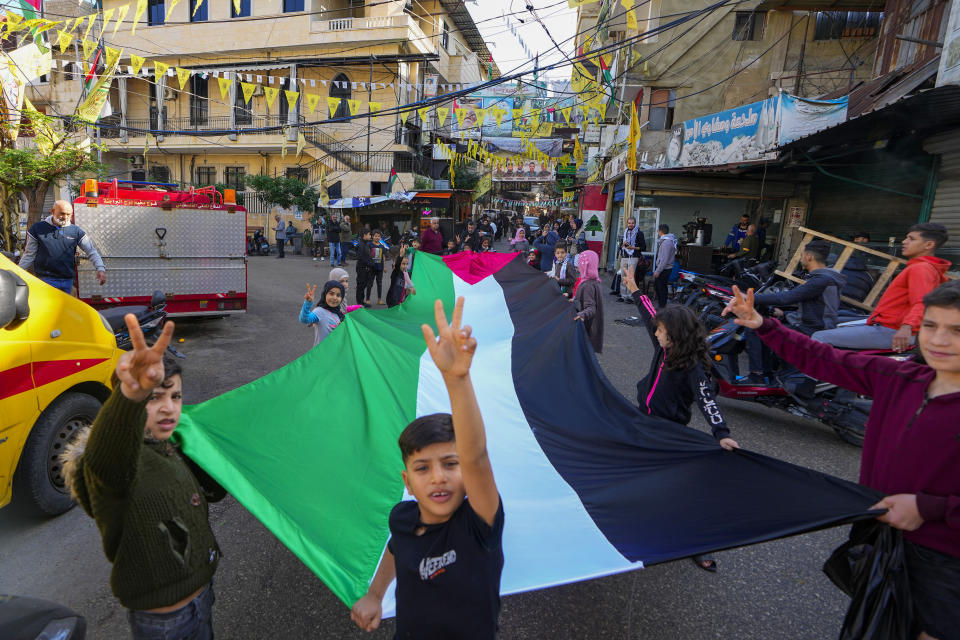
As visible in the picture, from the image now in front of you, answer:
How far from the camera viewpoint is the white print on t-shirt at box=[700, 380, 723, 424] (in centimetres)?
329

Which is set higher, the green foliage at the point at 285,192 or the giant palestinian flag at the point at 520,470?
the green foliage at the point at 285,192

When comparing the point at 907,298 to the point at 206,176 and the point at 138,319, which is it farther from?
the point at 206,176

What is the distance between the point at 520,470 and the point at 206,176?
1367 inches

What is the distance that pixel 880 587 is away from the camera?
2010 millimetres

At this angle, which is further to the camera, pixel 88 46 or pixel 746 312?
pixel 88 46

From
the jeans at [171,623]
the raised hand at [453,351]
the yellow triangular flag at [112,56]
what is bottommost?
the jeans at [171,623]

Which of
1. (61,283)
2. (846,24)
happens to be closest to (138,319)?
(61,283)

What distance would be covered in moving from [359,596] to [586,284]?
215 inches

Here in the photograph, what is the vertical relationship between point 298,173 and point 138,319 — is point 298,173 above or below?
above

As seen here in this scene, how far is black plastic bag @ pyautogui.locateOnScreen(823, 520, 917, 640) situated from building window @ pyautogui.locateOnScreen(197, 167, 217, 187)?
3572 cm

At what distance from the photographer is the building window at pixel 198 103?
30.9 metres

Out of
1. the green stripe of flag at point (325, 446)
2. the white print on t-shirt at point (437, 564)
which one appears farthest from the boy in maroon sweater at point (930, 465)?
the green stripe of flag at point (325, 446)

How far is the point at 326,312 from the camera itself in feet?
18.7

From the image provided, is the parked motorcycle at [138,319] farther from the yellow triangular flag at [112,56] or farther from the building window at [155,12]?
the building window at [155,12]
